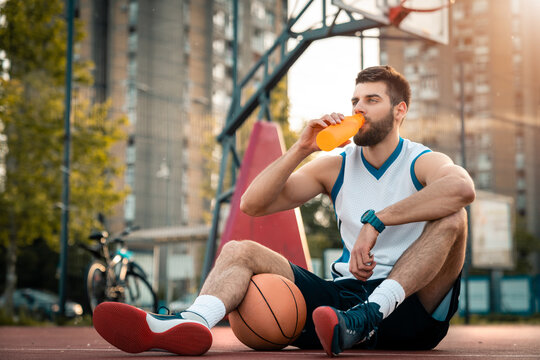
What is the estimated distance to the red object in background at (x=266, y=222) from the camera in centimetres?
606

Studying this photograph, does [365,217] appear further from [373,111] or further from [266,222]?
[266,222]

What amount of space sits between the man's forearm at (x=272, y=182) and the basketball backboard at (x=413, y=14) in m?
4.25

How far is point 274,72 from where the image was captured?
8.20m

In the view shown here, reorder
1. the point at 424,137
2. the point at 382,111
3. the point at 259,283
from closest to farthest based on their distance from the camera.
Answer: the point at 259,283, the point at 382,111, the point at 424,137

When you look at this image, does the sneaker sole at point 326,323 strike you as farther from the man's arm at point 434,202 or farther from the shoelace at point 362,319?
the man's arm at point 434,202

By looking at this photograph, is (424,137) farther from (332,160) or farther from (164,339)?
(164,339)

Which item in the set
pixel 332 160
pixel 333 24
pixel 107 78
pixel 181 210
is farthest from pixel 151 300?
pixel 107 78

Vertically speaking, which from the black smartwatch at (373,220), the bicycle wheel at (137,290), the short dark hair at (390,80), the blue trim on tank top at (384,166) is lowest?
the bicycle wheel at (137,290)

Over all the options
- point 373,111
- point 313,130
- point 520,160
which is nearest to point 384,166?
point 373,111

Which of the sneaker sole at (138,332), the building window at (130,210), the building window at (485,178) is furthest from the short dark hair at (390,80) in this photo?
the building window at (485,178)

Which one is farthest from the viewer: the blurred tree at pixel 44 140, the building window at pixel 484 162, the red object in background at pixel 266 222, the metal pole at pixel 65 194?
the building window at pixel 484 162

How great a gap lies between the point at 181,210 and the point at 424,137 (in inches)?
229

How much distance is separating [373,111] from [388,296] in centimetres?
92

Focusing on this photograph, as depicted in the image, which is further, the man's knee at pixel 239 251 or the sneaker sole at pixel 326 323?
the man's knee at pixel 239 251
